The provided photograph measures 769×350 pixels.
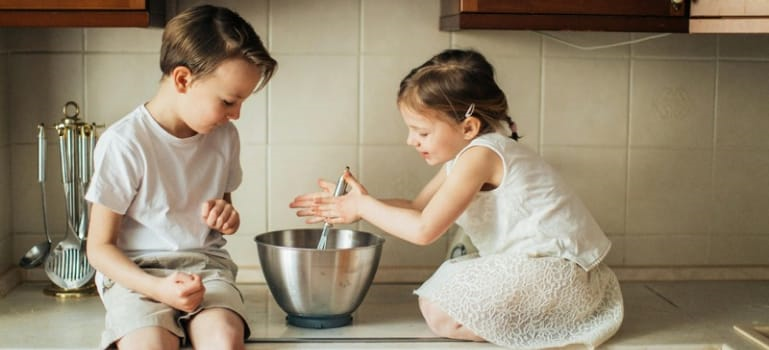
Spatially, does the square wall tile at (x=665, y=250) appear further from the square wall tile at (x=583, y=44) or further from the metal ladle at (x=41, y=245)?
the metal ladle at (x=41, y=245)

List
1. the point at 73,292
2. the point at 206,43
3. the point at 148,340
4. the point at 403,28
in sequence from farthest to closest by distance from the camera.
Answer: the point at 403,28 < the point at 73,292 < the point at 206,43 < the point at 148,340

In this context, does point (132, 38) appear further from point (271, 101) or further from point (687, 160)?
point (687, 160)

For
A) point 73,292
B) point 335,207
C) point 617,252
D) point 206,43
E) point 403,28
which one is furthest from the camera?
point 617,252

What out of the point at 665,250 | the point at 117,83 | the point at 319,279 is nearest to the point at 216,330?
the point at 319,279

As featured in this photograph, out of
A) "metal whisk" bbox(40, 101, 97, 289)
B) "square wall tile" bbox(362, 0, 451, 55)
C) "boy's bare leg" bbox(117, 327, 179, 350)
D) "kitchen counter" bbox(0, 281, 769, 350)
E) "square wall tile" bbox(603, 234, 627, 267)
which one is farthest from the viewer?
"square wall tile" bbox(603, 234, 627, 267)

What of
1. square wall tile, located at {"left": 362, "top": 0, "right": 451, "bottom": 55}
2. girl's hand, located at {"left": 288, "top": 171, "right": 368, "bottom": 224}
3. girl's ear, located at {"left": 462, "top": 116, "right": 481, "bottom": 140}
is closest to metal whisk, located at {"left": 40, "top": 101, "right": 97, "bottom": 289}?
girl's hand, located at {"left": 288, "top": 171, "right": 368, "bottom": 224}

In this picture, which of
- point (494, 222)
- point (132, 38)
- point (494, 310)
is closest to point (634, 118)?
point (494, 222)

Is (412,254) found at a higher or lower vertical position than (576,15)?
lower

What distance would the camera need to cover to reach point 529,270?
161cm

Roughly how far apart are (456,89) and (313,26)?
0.43m

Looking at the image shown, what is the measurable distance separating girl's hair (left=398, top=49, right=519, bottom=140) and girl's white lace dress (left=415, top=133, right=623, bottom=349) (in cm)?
5

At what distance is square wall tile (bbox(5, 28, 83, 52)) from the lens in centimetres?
195

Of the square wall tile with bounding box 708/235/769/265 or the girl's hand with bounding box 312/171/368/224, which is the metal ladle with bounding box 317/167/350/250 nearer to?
the girl's hand with bounding box 312/171/368/224

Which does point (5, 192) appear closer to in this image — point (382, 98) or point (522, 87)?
point (382, 98)
